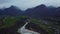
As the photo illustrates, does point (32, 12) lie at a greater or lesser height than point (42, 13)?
greater

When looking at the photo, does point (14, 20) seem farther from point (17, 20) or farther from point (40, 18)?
point (40, 18)

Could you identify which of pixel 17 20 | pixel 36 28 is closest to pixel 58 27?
pixel 36 28

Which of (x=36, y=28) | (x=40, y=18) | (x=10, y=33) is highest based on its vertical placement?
(x=40, y=18)

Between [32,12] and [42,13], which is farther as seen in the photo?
[32,12]

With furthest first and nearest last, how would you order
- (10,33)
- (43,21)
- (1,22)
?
(43,21) < (1,22) < (10,33)

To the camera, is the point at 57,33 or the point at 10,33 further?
the point at 57,33

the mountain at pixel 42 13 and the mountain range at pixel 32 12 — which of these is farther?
the mountain at pixel 42 13

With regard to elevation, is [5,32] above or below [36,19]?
below

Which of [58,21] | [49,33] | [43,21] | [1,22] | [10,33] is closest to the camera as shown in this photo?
[10,33]

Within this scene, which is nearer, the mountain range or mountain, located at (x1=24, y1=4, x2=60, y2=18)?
the mountain range

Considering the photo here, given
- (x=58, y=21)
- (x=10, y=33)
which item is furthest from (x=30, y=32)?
(x=10, y=33)
